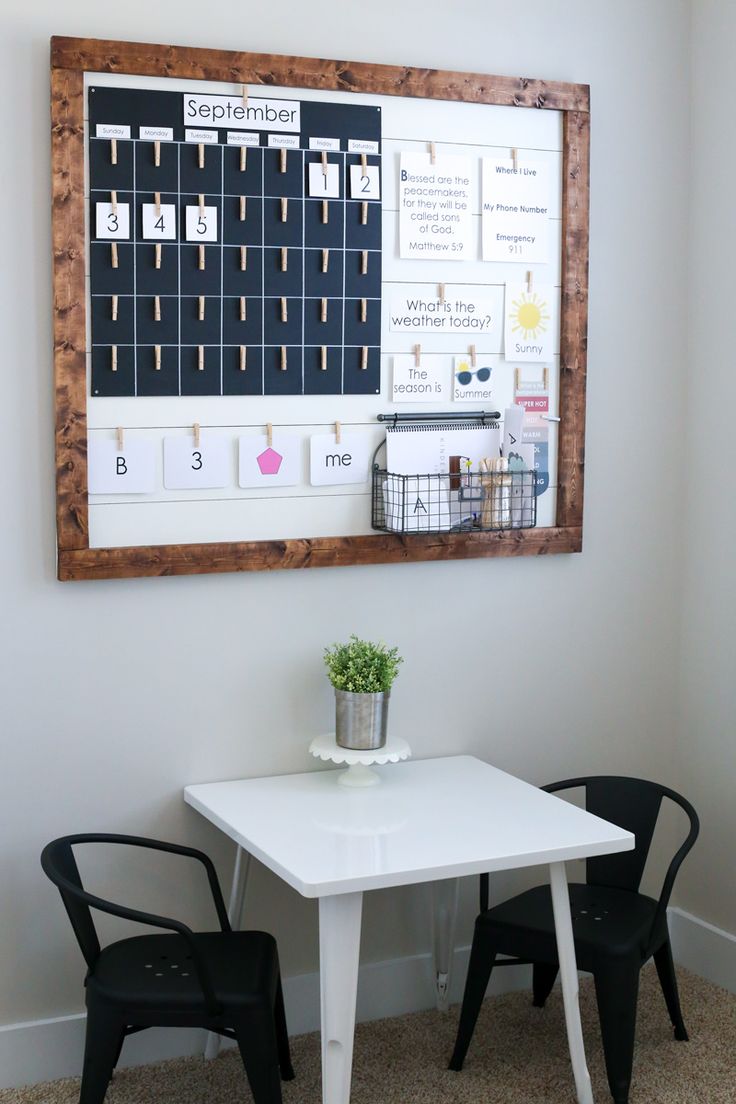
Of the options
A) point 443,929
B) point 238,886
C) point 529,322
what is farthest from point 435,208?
point 443,929

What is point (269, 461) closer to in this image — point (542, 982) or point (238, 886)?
point (238, 886)

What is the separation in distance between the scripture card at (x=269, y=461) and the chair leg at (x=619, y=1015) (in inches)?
48.0

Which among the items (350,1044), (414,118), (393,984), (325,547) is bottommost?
(393,984)

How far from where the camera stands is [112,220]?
244cm

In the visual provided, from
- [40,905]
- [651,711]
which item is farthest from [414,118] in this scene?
[40,905]

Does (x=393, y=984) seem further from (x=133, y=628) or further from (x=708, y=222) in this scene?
(x=708, y=222)

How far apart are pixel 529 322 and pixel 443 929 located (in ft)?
4.73

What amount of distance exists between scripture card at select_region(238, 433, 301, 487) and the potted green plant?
0.41 metres

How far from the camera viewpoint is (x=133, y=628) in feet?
8.39

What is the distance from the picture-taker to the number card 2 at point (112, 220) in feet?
7.97

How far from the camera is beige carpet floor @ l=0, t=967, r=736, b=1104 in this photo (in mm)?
2492

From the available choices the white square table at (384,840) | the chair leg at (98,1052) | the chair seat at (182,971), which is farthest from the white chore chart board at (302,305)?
the chair leg at (98,1052)

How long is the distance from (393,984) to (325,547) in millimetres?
1060

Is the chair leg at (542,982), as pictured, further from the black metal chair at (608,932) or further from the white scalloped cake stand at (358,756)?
the white scalloped cake stand at (358,756)
